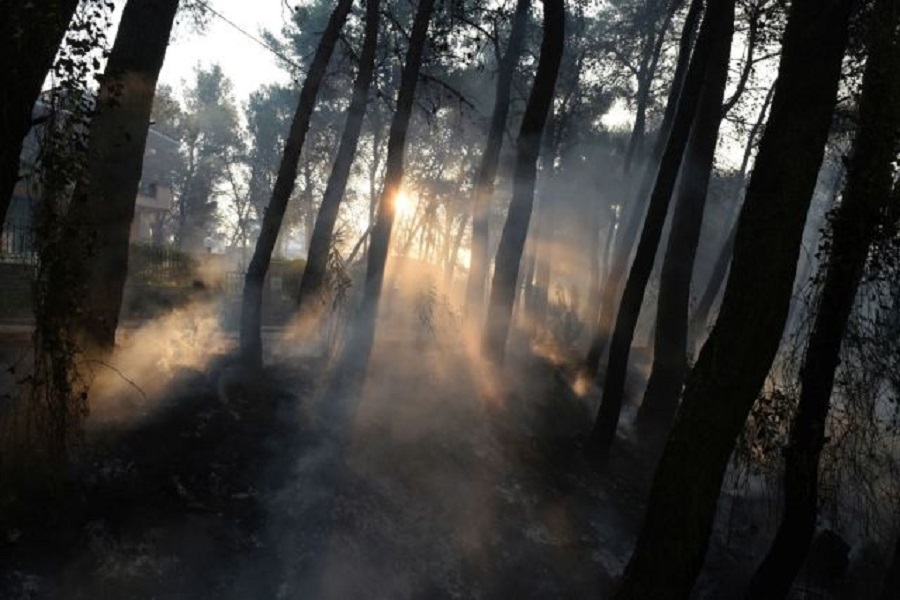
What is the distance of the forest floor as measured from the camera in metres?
6.27

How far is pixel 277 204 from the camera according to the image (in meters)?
10.9

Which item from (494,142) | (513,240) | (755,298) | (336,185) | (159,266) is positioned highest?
(494,142)

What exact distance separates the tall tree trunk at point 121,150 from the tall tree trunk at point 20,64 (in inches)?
176

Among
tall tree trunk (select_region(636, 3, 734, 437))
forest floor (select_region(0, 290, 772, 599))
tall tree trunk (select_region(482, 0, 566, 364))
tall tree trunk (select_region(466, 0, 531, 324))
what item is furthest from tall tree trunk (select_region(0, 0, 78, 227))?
tall tree trunk (select_region(466, 0, 531, 324))

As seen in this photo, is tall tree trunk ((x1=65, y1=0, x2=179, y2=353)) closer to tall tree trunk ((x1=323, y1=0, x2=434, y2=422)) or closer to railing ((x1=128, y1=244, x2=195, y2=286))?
tall tree trunk ((x1=323, y1=0, x2=434, y2=422))

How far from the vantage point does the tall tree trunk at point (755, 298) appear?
4633 mm

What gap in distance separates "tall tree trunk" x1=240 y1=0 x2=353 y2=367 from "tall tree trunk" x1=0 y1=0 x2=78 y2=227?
25.8 ft

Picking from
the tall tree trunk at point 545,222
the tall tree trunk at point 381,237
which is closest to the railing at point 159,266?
the tall tree trunk at point 381,237

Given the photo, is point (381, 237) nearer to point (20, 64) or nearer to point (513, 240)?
point (513, 240)

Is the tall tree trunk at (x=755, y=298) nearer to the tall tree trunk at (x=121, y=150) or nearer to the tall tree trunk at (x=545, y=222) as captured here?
the tall tree trunk at (x=121, y=150)

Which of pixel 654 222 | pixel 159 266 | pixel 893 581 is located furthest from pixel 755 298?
pixel 159 266

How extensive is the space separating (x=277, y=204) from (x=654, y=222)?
20.1 ft

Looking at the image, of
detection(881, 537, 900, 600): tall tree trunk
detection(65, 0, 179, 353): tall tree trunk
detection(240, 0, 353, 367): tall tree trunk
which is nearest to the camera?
detection(881, 537, 900, 600): tall tree trunk

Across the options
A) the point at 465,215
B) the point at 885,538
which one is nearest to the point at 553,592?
the point at 885,538
